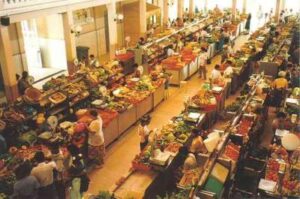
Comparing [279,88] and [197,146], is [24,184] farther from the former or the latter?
[279,88]

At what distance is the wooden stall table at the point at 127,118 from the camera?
1238 cm

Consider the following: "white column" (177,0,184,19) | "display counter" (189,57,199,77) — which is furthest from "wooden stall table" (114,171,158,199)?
"white column" (177,0,184,19)

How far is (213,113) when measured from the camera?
12.9 m

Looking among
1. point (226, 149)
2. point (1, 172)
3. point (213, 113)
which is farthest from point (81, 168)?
point (213, 113)

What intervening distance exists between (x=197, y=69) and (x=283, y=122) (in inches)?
366

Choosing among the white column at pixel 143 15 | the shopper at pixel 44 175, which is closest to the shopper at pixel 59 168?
the shopper at pixel 44 175

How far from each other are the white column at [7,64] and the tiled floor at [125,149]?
4637 mm

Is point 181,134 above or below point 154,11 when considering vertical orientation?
below

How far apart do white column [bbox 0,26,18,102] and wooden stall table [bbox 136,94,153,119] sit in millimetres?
4676

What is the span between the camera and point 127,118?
12.7 metres

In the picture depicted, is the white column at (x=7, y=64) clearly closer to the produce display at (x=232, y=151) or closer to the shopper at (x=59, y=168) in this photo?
the shopper at (x=59, y=168)

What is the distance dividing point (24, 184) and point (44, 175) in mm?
582

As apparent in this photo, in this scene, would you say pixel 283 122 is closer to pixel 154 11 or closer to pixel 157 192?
pixel 157 192

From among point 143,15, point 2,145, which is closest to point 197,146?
point 2,145
